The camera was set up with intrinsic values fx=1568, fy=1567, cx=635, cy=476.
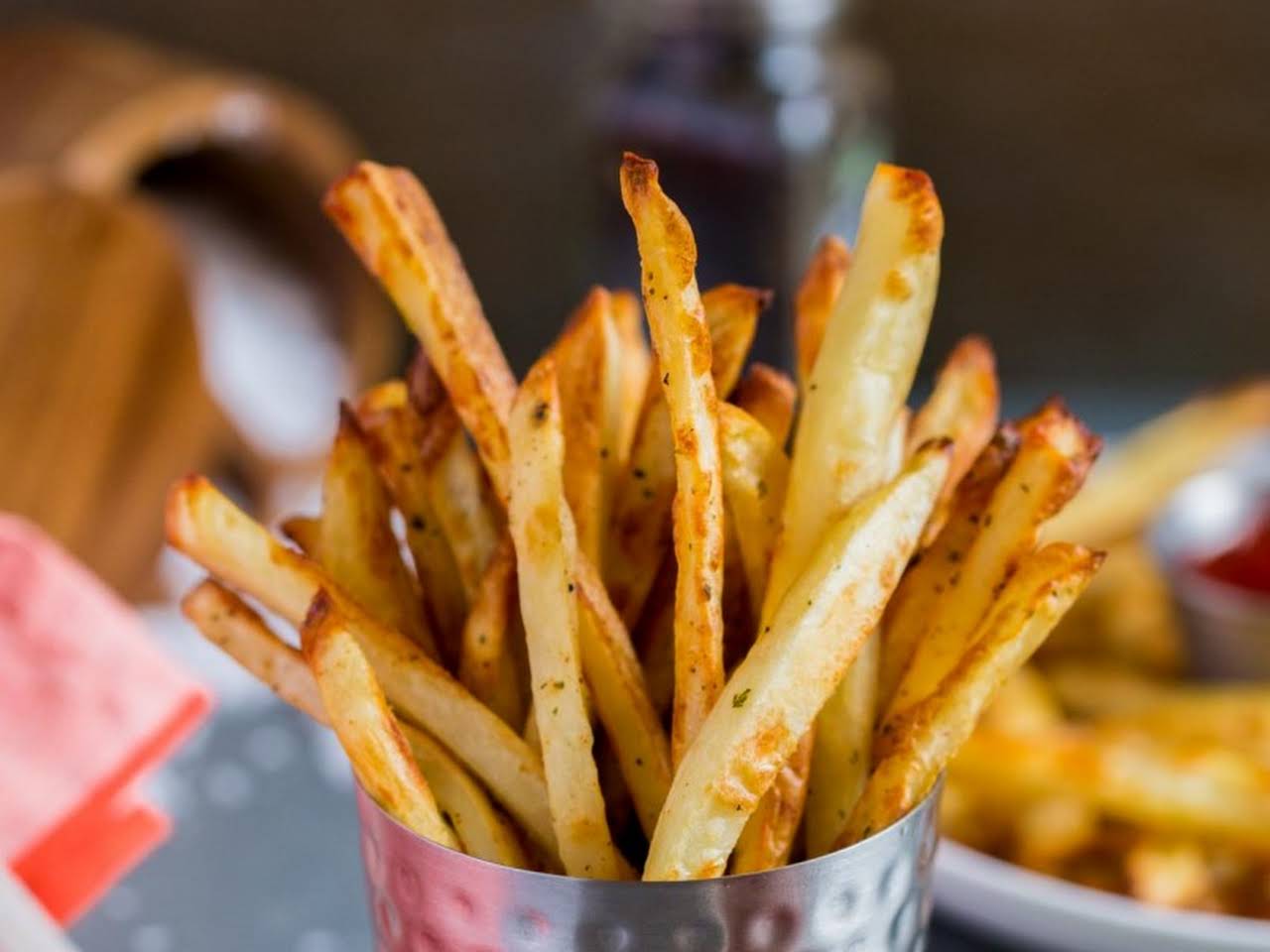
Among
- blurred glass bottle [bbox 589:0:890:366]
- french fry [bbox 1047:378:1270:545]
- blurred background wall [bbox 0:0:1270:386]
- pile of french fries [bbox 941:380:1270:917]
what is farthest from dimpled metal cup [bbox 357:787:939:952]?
blurred background wall [bbox 0:0:1270:386]

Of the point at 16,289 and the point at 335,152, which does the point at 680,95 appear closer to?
the point at 335,152

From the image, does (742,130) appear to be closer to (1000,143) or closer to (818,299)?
(1000,143)

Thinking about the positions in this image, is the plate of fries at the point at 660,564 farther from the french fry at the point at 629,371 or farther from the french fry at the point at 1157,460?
the french fry at the point at 1157,460

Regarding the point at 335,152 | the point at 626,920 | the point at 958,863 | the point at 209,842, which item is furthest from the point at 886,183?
the point at 335,152

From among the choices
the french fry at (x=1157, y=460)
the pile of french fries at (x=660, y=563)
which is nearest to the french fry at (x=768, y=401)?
the pile of french fries at (x=660, y=563)

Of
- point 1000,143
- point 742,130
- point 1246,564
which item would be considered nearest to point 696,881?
point 1246,564

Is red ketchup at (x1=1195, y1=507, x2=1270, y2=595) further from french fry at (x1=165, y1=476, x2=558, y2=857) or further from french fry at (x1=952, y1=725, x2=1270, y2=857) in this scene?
french fry at (x1=165, y1=476, x2=558, y2=857)
